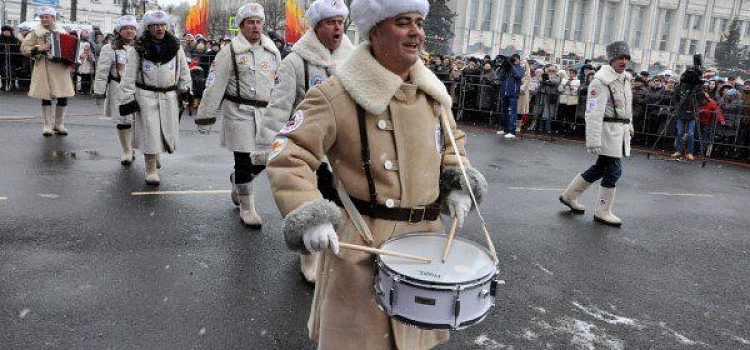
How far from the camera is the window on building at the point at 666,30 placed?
106812mm

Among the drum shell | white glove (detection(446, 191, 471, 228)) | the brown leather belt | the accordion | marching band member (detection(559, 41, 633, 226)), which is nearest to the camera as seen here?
the drum shell

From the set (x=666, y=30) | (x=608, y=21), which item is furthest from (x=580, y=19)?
(x=666, y=30)

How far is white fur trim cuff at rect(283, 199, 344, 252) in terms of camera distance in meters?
2.28

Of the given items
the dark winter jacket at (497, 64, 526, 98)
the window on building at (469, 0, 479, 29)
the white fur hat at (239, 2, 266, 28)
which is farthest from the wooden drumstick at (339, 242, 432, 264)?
the window on building at (469, 0, 479, 29)

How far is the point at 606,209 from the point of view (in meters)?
7.61

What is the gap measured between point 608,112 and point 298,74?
14.6 feet

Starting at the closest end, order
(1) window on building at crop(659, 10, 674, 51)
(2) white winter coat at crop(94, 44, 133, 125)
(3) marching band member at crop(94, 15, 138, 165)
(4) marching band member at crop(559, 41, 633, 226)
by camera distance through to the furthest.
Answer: (4) marching band member at crop(559, 41, 633, 226)
(3) marching band member at crop(94, 15, 138, 165)
(2) white winter coat at crop(94, 44, 133, 125)
(1) window on building at crop(659, 10, 674, 51)

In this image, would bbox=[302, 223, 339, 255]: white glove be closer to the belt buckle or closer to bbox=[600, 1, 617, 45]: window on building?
the belt buckle

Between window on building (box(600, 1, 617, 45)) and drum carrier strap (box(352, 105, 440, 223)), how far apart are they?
10892 cm

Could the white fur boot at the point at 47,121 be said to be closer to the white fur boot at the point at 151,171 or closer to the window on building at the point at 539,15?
the white fur boot at the point at 151,171

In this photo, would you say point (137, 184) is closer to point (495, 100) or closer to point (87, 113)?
point (87, 113)

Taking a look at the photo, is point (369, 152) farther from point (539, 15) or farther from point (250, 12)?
point (539, 15)

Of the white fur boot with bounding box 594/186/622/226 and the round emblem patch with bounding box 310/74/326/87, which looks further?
the white fur boot with bounding box 594/186/622/226

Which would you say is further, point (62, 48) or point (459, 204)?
point (62, 48)
